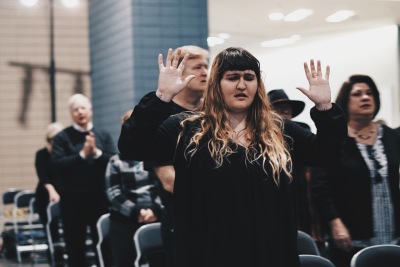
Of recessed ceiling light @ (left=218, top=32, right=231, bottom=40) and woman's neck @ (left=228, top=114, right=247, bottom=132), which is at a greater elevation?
recessed ceiling light @ (left=218, top=32, right=231, bottom=40)

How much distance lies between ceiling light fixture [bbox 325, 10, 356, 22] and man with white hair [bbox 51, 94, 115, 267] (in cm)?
540

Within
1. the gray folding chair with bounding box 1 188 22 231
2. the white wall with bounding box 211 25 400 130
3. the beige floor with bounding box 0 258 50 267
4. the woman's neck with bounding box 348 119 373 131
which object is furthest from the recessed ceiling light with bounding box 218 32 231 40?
the woman's neck with bounding box 348 119 373 131

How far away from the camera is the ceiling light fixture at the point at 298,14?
10.5 metres

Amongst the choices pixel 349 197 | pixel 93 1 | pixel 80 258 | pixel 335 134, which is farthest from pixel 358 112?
pixel 93 1

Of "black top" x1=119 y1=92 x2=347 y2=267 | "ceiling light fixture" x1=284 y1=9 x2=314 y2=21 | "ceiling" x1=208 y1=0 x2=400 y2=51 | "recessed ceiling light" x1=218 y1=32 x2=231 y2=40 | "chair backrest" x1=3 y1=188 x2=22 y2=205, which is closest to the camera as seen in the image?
"black top" x1=119 y1=92 x2=347 y2=267

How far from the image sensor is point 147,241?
14.0 feet

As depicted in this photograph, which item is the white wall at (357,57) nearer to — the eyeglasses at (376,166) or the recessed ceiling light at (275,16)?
the recessed ceiling light at (275,16)

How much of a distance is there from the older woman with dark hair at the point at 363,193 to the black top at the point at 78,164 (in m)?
2.61

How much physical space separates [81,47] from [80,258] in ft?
15.3

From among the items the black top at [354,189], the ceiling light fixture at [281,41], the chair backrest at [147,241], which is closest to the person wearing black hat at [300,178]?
the black top at [354,189]

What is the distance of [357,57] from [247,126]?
30.3ft

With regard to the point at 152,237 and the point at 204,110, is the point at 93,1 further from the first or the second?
the point at 204,110

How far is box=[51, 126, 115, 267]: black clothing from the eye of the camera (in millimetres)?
6211

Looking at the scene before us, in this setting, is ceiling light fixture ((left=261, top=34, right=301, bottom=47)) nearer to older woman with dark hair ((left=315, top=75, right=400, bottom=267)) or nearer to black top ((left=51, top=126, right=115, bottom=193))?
black top ((left=51, top=126, right=115, bottom=193))
